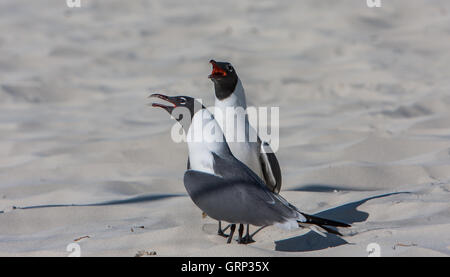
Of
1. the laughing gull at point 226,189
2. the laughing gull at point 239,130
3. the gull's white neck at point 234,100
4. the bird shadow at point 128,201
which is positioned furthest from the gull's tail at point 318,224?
A: the bird shadow at point 128,201

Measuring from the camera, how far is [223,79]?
366 cm

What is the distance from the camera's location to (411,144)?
16.6 feet

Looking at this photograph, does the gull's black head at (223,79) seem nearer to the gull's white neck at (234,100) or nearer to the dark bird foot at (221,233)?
the gull's white neck at (234,100)

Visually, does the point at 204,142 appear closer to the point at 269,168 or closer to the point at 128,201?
the point at 269,168

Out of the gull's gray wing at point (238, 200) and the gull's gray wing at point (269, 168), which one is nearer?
the gull's gray wing at point (238, 200)

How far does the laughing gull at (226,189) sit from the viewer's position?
302 cm

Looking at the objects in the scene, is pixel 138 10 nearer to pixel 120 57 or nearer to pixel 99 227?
pixel 120 57

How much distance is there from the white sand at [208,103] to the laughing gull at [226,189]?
5.7 inches

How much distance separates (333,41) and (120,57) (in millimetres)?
2356

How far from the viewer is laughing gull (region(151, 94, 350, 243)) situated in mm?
3020

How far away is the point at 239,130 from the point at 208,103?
2666 millimetres

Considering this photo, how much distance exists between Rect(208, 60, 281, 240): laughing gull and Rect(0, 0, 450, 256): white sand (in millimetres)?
355
